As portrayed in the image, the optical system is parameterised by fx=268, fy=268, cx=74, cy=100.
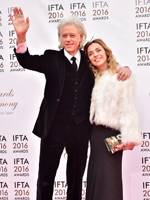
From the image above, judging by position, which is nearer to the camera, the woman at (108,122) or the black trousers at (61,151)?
the woman at (108,122)

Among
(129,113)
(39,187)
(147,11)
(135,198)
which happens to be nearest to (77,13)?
(147,11)

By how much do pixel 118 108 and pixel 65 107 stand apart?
15.4 inches

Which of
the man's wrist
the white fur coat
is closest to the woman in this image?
the white fur coat

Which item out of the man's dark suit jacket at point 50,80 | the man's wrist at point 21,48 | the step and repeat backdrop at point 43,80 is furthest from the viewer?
the step and repeat backdrop at point 43,80

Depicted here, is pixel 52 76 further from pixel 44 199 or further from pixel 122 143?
pixel 44 199

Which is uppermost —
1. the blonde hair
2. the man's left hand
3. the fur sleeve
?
the blonde hair

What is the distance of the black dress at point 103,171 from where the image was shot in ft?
6.52

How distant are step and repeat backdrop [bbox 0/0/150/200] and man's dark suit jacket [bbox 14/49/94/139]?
607 millimetres

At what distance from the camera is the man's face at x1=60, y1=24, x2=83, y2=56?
205 centimetres

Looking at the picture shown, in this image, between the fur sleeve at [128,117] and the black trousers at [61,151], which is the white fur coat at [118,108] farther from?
the black trousers at [61,151]

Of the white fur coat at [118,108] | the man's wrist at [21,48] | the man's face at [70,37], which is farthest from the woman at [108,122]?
the man's wrist at [21,48]

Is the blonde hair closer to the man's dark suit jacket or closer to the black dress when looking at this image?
the man's dark suit jacket

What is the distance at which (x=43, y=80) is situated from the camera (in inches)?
106

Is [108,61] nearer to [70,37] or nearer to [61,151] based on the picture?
[70,37]
